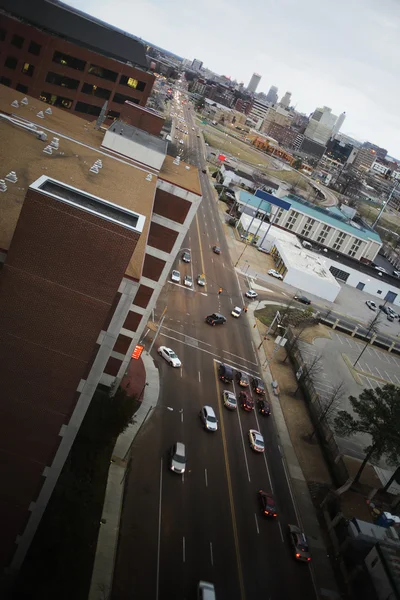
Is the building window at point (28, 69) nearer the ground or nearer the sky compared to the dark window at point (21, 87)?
nearer the sky

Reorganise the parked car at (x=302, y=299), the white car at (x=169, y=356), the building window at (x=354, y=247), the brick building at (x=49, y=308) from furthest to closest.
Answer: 1. the building window at (x=354, y=247)
2. the parked car at (x=302, y=299)
3. the white car at (x=169, y=356)
4. the brick building at (x=49, y=308)

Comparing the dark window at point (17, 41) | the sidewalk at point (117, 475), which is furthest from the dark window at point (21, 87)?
the sidewalk at point (117, 475)

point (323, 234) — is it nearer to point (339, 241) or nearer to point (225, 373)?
point (339, 241)

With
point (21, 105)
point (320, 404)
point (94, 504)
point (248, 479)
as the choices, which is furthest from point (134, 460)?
point (21, 105)

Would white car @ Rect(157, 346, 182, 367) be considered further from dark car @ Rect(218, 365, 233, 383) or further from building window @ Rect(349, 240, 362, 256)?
building window @ Rect(349, 240, 362, 256)

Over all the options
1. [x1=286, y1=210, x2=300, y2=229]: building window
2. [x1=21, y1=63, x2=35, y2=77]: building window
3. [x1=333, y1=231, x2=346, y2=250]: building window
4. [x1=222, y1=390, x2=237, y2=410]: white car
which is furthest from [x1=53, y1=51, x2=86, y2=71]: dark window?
[x1=333, y1=231, x2=346, y2=250]: building window

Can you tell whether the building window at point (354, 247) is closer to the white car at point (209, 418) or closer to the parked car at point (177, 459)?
the white car at point (209, 418)

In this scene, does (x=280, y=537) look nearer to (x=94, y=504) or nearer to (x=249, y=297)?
(x=94, y=504)

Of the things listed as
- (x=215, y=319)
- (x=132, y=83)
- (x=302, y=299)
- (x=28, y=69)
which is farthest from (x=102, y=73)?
(x=302, y=299)
